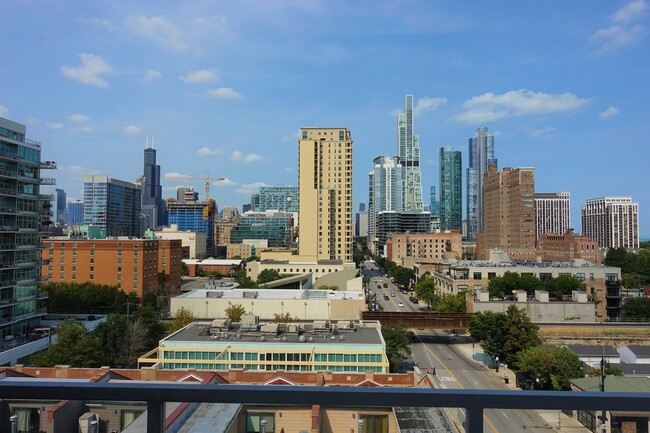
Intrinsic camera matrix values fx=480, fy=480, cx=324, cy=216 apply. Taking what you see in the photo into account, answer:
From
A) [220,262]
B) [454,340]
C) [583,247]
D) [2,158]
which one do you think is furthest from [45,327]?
[583,247]

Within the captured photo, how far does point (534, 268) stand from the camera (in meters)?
43.4

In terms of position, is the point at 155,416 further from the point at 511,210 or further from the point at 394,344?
the point at 511,210

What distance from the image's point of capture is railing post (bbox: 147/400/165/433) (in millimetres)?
2139

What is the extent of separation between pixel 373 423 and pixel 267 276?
48.8 metres

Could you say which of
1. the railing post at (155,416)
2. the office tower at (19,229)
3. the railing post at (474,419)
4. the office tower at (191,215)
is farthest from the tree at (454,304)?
the office tower at (191,215)

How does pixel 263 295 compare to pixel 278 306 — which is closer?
pixel 278 306

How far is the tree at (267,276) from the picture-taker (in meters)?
50.2

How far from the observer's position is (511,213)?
81.8m

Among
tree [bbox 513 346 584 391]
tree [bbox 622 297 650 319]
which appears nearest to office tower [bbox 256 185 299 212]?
tree [bbox 622 297 650 319]

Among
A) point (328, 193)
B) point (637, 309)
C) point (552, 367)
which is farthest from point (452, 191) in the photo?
point (552, 367)

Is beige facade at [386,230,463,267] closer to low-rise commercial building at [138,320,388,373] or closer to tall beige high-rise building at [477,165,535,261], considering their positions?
tall beige high-rise building at [477,165,535,261]

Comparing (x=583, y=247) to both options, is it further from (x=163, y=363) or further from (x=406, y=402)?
(x=406, y=402)

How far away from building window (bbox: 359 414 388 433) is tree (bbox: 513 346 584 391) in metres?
21.0

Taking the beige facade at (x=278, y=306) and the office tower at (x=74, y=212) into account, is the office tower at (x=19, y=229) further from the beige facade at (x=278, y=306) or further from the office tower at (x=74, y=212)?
the office tower at (x=74, y=212)
